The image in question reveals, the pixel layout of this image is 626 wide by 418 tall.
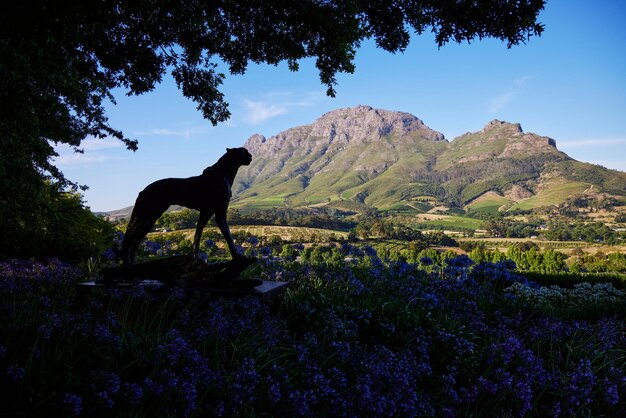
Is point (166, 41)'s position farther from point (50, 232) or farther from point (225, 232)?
point (50, 232)

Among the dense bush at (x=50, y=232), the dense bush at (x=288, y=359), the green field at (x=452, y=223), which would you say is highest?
the dense bush at (x=50, y=232)

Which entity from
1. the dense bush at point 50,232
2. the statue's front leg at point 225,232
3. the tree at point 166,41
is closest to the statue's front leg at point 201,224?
the statue's front leg at point 225,232

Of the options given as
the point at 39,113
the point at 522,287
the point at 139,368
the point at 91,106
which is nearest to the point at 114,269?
the point at 139,368

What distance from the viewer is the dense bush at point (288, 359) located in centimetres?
259

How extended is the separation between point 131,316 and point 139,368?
78.3 inches

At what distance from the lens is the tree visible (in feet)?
16.8

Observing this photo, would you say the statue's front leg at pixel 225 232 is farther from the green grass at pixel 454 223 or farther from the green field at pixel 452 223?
the green grass at pixel 454 223

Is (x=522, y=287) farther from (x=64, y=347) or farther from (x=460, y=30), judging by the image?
(x=64, y=347)

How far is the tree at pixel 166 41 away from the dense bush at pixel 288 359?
3116 millimetres

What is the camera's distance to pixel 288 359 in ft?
13.0

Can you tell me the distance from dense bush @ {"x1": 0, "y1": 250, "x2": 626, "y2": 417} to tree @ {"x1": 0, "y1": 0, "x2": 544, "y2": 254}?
3116 millimetres

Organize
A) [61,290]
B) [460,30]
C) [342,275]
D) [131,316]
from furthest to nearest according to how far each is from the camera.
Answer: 1. [342,275]
2. [61,290]
3. [460,30]
4. [131,316]

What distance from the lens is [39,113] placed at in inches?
288

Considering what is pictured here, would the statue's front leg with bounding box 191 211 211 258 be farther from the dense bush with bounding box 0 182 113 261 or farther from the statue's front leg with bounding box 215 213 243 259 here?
the dense bush with bounding box 0 182 113 261
